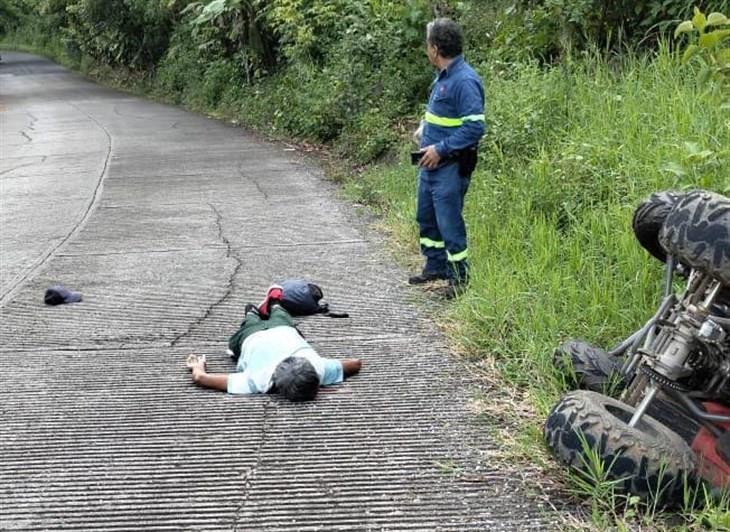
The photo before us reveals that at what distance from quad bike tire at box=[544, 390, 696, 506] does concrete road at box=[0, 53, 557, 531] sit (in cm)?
28

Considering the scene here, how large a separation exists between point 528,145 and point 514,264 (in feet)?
7.52

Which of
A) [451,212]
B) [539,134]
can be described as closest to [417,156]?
[451,212]

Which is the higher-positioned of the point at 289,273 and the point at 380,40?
the point at 380,40

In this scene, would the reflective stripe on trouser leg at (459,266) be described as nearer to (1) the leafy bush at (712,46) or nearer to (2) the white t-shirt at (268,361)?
(2) the white t-shirt at (268,361)

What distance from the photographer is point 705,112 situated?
5.78 meters

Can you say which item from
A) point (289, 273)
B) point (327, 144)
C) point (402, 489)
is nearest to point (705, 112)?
point (289, 273)

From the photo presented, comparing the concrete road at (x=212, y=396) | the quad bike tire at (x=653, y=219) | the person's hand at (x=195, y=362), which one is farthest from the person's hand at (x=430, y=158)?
the quad bike tire at (x=653, y=219)

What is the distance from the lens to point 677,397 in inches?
125

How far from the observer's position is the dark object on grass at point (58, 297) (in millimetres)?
6113

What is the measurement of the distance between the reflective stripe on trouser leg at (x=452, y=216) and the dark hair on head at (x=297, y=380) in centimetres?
185

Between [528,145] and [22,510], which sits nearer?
[22,510]

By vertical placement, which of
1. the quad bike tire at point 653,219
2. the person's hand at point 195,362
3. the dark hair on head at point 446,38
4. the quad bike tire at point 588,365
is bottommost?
the person's hand at point 195,362

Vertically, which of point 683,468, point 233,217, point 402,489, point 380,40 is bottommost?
point 233,217

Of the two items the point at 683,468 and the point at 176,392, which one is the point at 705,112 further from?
the point at 176,392
